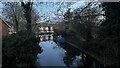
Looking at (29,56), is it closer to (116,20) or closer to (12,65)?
(12,65)

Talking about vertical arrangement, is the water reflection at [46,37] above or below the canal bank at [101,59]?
below

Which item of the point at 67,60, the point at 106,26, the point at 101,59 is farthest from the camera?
the point at 67,60

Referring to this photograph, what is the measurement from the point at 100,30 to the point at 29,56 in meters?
2.58

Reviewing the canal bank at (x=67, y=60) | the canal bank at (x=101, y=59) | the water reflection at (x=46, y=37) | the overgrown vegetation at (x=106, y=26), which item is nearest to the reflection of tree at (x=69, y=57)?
the canal bank at (x=67, y=60)

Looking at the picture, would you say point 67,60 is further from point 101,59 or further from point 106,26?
point 106,26

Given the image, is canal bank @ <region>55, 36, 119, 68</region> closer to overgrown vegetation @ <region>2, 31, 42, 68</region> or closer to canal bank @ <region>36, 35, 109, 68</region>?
canal bank @ <region>36, 35, 109, 68</region>

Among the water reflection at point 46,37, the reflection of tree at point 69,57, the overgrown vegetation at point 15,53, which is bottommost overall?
the water reflection at point 46,37

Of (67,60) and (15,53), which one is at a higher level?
(15,53)

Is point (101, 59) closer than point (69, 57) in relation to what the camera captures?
Yes

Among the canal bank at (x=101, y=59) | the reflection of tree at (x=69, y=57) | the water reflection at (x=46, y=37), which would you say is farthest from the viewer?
the water reflection at (x=46, y=37)

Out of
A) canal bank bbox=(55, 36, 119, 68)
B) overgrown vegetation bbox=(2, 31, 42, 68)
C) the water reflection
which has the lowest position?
the water reflection

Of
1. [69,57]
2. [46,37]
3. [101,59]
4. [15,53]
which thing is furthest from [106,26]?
[46,37]

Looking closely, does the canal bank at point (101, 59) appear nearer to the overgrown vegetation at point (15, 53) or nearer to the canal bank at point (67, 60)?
the canal bank at point (67, 60)

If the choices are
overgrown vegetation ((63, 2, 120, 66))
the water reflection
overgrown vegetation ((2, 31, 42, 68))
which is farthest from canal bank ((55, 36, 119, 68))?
the water reflection
